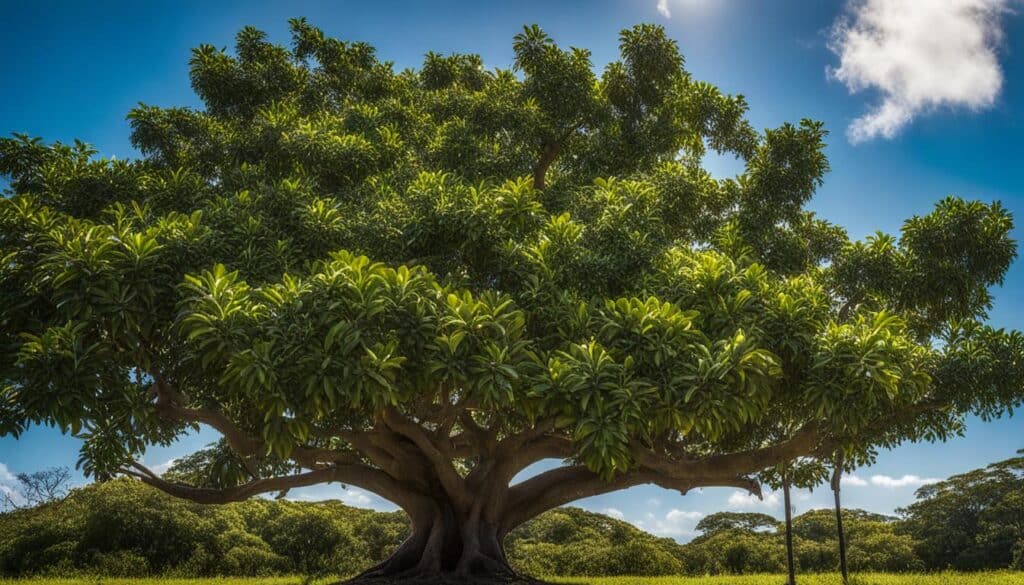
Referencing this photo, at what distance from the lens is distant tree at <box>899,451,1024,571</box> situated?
27.2 meters

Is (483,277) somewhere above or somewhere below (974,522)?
above

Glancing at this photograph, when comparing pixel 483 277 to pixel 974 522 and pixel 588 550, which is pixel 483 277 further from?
pixel 974 522

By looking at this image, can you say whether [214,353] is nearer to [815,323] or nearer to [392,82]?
[815,323]

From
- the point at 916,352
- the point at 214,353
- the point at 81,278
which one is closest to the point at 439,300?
the point at 214,353

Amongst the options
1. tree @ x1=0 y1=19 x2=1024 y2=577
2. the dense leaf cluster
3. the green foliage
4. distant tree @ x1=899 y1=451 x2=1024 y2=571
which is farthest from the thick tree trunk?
distant tree @ x1=899 y1=451 x2=1024 y2=571

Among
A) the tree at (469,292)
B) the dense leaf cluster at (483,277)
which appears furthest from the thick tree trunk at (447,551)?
the dense leaf cluster at (483,277)

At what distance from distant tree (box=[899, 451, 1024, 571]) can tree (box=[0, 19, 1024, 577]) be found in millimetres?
17476

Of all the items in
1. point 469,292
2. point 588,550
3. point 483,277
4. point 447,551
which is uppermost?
point 483,277

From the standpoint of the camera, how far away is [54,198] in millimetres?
12328

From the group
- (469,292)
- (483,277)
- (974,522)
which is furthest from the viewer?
(974,522)

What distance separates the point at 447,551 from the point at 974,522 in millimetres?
24675

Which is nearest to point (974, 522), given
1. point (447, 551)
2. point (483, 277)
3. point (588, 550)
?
point (588, 550)

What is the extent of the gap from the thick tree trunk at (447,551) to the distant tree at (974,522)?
22359mm

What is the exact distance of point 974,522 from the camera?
28469mm
